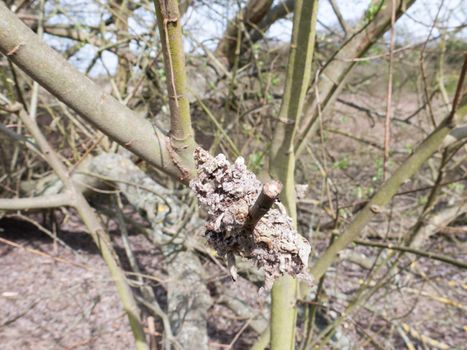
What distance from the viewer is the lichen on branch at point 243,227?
782 millimetres

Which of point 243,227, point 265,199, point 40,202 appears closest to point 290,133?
point 243,227

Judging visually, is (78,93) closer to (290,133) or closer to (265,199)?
(265,199)

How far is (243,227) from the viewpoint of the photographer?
2.55ft

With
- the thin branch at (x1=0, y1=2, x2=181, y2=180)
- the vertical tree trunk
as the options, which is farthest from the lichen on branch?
the vertical tree trunk

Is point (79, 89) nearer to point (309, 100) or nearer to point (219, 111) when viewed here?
point (309, 100)

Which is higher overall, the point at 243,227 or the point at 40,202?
the point at 243,227

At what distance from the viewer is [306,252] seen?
79 centimetres

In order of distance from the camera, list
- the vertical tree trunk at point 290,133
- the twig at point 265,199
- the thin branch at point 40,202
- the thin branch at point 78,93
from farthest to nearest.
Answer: the thin branch at point 40,202 < the vertical tree trunk at point 290,133 < the thin branch at point 78,93 < the twig at point 265,199

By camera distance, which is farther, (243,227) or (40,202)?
(40,202)

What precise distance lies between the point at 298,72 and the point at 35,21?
320 cm

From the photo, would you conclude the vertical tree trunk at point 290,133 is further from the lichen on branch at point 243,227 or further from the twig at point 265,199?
the twig at point 265,199

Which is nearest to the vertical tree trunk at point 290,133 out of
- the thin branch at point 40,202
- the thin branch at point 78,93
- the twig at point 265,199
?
the thin branch at point 78,93

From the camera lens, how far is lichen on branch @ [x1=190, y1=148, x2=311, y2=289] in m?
0.78

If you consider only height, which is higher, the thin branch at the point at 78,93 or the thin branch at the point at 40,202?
the thin branch at the point at 78,93
